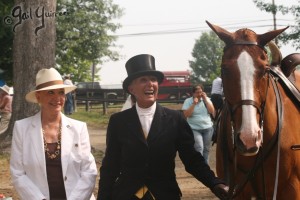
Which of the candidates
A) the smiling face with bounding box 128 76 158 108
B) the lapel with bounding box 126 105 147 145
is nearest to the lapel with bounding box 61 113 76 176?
the lapel with bounding box 126 105 147 145

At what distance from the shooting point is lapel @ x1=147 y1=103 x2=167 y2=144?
13.5 feet

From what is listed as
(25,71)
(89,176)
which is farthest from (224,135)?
(25,71)

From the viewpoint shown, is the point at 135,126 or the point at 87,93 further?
the point at 87,93

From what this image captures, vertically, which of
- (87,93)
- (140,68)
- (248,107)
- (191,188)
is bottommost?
(191,188)

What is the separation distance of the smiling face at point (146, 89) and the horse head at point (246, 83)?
21.1 inches

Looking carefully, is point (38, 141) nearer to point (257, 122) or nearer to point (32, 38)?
point (257, 122)

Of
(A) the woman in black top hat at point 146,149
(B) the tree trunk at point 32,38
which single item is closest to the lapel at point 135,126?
(A) the woman in black top hat at point 146,149

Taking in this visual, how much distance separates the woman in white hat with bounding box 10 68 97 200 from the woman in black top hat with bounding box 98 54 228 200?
204mm

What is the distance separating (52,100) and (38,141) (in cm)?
34

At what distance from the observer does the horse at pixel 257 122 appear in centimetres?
378

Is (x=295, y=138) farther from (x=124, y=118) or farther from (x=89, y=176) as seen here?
(x=89, y=176)

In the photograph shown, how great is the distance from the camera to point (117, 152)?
4.23 meters

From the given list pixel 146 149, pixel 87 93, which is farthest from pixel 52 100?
pixel 87 93
